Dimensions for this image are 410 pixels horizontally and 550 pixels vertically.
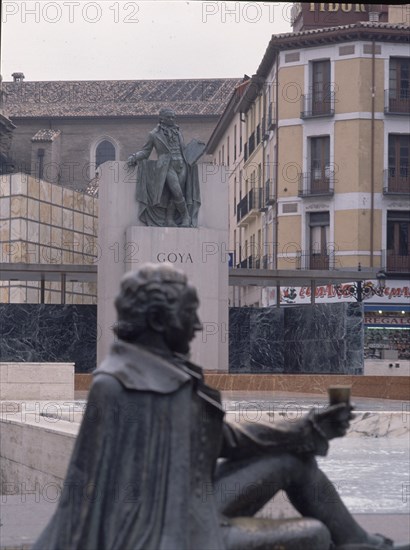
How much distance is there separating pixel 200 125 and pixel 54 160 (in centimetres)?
907

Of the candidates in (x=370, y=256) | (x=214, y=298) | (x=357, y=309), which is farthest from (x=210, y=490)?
(x=370, y=256)

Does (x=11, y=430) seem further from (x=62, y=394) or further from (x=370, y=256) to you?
(x=370, y=256)

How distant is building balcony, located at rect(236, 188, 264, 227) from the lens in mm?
49250

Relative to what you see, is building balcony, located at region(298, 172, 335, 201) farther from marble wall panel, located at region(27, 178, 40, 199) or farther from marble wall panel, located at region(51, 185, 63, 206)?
marble wall panel, located at region(51, 185, 63, 206)

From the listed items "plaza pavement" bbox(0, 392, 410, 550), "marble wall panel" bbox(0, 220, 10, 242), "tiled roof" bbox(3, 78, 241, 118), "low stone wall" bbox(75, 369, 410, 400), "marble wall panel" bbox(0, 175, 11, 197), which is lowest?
"plaza pavement" bbox(0, 392, 410, 550)

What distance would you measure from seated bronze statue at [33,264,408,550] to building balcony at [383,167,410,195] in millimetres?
39694

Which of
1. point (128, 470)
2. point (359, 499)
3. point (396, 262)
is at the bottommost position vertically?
point (359, 499)

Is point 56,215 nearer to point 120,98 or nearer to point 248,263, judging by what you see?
point 248,263

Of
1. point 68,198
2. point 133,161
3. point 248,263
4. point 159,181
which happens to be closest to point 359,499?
point 159,181

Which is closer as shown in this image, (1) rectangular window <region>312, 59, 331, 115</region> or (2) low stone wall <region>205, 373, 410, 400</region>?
(2) low stone wall <region>205, 373, 410, 400</region>

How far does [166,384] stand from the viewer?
171 inches

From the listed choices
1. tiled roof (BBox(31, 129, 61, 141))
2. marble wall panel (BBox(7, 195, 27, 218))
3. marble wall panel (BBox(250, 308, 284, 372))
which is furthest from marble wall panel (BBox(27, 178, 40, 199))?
tiled roof (BBox(31, 129, 61, 141))

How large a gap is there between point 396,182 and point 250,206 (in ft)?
26.3

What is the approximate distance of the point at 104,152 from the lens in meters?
81.5
